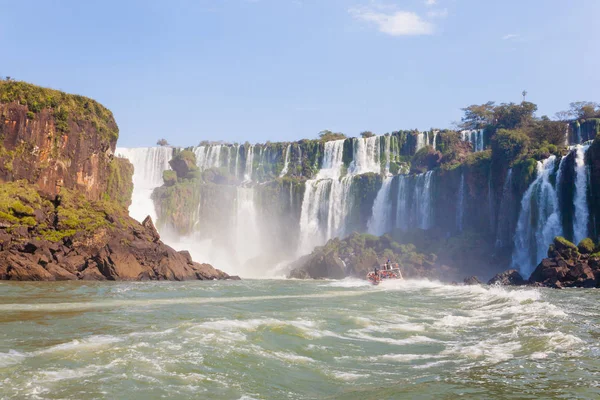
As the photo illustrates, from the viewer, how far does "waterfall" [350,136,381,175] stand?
81625mm

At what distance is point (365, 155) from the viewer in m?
82.2

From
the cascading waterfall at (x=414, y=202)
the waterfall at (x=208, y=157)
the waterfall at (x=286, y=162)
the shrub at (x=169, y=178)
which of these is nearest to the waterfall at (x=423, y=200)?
the cascading waterfall at (x=414, y=202)

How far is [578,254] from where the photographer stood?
39.8m

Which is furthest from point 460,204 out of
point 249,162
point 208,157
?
point 208,157

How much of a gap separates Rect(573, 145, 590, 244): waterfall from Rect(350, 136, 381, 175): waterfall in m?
36.8

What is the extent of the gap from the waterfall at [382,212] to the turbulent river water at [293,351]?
44383mm

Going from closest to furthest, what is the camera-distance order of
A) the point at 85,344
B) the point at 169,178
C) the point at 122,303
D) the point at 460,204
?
the point at 85,344
the point at 122,303
the point at 460,204
the point at 169,178

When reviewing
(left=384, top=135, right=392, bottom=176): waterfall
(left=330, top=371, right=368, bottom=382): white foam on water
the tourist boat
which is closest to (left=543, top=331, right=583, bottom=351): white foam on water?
(left=330, top=371, right=368, bottom=382): white foam on water

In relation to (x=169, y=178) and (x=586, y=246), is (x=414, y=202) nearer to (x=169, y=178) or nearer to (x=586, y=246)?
(x=586, y=246)

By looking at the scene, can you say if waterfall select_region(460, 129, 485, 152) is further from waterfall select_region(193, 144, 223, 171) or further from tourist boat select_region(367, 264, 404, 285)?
waterfall select_region(193, 144, 223, 171)

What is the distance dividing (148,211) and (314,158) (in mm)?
27514

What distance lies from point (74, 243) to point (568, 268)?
35.7m

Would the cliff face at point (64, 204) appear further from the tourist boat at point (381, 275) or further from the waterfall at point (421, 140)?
the waterfall at point (421, 140)

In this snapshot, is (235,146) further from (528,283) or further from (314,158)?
(528,283)
